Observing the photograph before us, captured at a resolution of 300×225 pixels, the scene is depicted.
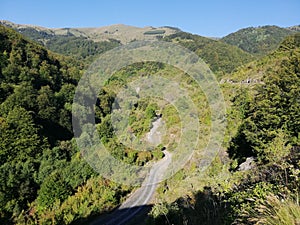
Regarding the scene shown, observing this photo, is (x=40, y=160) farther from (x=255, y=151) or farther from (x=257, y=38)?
(x=257, y=38)

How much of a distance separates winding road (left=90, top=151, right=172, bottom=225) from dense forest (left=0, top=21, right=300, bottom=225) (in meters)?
0.63

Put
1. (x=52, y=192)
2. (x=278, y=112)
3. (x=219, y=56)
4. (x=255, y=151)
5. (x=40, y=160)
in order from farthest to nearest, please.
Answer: (x=219, y=56)
(x=40, y=160)
(x=52, y=192)
(x=255, y=151)
(x=278, y=112)

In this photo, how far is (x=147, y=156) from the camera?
21.6 m

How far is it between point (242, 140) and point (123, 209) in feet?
22.7

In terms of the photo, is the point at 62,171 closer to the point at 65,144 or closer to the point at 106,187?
the point at 106,187

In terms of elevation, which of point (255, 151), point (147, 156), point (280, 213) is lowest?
point (147, 156)

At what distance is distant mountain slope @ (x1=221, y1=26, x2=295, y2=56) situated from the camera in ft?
373

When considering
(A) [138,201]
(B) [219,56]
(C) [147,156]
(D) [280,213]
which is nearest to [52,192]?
(A) [138,201]

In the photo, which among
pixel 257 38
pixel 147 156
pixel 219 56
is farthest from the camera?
pixel 257 38

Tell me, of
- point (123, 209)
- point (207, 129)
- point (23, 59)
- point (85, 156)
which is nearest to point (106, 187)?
point (123, 209)

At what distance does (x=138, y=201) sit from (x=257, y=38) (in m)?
127

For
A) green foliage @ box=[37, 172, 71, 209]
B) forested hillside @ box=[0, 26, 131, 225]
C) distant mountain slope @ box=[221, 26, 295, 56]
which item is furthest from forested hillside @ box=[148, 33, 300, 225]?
distant mountain slope @ box=[221, 26, 295, 56]

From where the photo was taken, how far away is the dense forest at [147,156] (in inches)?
193

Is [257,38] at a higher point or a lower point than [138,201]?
higher
